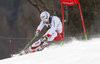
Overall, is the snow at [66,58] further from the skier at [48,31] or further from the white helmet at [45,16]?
the white helmet at [45,16]

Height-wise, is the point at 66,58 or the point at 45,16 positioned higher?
the point at 45,16

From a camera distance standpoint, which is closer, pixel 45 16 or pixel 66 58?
pixel 66 58

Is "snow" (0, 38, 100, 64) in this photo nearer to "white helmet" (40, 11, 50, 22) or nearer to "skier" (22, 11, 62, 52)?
"skier" (22, 11, 62, 52)

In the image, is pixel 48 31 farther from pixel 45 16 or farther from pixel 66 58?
pixel 66 58

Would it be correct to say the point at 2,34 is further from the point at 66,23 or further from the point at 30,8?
the point at 66,23

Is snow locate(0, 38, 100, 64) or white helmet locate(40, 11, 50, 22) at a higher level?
white helmet locate(40, 11, 50, 22)

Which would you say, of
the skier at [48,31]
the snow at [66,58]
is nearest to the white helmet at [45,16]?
the skier at [48,31]

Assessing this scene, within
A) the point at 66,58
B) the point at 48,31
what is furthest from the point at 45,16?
the point at 66,58

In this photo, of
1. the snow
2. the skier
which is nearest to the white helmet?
the skier

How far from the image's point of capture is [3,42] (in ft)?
21.0

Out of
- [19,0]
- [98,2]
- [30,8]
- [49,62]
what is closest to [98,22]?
[98,2]

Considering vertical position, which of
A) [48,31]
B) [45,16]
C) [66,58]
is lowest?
[66,58]

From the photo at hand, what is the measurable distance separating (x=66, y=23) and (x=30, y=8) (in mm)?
1539

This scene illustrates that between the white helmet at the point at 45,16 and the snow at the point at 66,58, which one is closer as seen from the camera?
the snow at the point at 66,58
